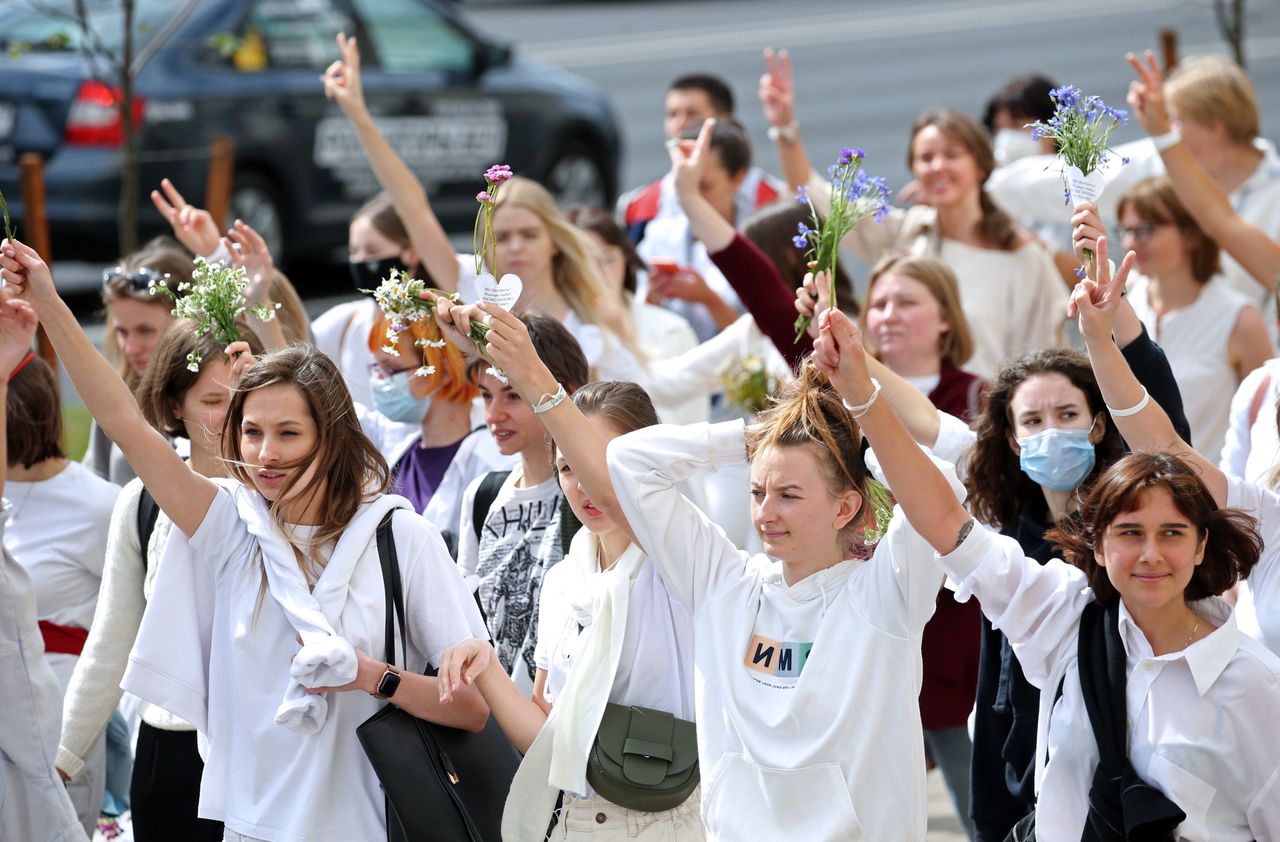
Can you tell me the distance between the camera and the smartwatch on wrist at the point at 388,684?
156 inches

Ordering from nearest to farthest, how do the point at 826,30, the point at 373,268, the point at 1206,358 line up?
the point at 1206,358
the point at 373,268
the point at 826,30

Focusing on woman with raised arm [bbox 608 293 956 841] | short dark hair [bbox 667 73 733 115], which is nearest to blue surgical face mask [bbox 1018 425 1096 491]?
woman with raised arm [bbox 608 293 956 841]

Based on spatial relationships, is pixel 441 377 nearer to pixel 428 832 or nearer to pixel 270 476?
pixel 270 476

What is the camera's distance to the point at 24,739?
4363 mm

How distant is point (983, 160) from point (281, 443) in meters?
3.84

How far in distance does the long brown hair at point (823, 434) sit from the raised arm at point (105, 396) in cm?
129

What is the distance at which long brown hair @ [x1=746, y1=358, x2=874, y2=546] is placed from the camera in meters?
4.00

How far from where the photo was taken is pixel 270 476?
13.8 feet

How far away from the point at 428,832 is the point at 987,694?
4.66 ft

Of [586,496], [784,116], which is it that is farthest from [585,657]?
[784,116]

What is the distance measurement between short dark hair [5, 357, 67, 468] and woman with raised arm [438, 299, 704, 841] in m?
1.41

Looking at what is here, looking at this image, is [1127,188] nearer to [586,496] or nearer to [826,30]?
[586,496]

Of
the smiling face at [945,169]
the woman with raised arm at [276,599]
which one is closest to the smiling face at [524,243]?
the smiling face at [945,169]

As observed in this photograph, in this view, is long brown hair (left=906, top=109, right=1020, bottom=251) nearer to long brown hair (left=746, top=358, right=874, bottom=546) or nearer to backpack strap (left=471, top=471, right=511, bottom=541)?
backpack strap (left=471, top=471, right=511, bottom=541)
